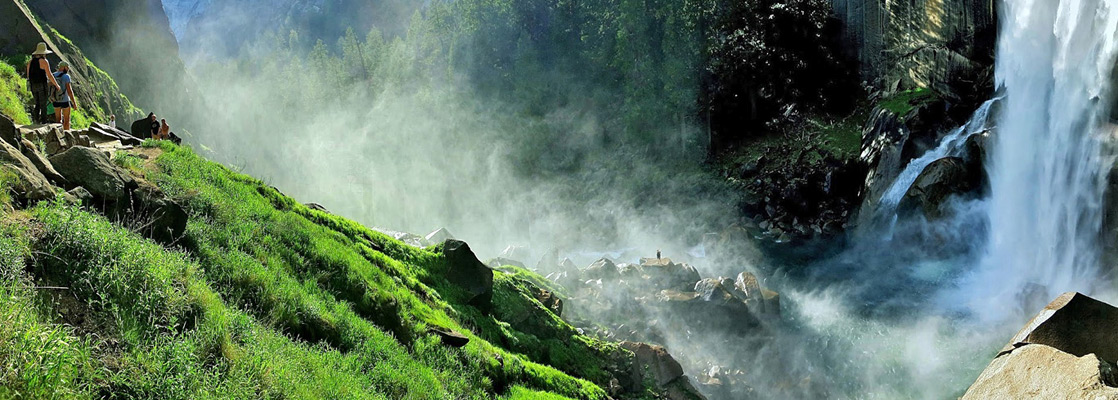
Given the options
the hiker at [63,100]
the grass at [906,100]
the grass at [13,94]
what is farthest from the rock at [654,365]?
the grass at [906,100]

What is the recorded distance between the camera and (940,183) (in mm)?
31781

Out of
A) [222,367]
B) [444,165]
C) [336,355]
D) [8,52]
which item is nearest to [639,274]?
[336,355]

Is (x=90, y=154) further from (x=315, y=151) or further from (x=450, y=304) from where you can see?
(x=315, y=151)

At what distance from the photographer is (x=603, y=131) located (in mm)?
57562

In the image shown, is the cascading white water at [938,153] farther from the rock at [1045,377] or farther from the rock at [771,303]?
the rock at [1045,377]

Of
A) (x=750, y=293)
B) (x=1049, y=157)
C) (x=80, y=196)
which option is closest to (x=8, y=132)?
(x=80, y=196)

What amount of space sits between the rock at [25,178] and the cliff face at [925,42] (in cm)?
4254

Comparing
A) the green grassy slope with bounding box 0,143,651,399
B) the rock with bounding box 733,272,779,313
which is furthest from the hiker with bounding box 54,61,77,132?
the rock with bounding box 733,272,779,313

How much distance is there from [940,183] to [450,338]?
3009 centimetres

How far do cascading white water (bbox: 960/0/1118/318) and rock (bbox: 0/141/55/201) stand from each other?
26.4 m

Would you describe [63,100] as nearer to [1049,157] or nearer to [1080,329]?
[1080,329]

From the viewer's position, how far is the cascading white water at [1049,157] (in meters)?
25.3

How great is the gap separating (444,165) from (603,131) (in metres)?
15.3

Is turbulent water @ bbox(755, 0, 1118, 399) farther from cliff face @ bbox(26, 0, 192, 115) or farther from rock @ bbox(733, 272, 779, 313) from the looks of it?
cliff face @ bbox(26, 0, 192, 115)
